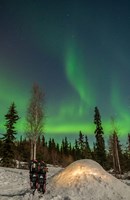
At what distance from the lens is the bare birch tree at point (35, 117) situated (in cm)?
2931

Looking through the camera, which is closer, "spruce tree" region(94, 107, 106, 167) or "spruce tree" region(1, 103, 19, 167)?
"spruce tree" region(1, 103, 19, 167)

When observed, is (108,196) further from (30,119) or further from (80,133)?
(80,133)

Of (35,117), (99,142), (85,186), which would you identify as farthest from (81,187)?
(99,142)

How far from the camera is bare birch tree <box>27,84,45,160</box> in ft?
96.2

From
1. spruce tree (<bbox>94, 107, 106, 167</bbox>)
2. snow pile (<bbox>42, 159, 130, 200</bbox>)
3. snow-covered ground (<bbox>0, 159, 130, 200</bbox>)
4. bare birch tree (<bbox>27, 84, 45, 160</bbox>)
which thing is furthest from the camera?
spruce tree (<bbox>94, 107, 106, 167</bbox>)

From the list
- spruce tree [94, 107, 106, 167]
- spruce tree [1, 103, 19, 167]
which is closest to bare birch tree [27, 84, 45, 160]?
spruce tree [1, 103, 19, 167]

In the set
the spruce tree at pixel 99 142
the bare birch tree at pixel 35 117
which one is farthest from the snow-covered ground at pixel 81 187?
the spruce tree at pixel 99 142

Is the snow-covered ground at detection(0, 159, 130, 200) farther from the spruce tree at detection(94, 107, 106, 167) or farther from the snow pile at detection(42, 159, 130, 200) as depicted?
the spruce tree at detection(94, 107, 106, 167)

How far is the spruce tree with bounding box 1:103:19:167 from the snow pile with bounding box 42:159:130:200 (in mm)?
20779

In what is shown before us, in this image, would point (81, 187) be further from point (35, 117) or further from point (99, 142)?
point (99, 142)

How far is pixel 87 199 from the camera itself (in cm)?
1320

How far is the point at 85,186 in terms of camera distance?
1445 centimetres

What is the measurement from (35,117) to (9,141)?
9.55 m

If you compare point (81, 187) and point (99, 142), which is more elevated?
point (99, 142)
